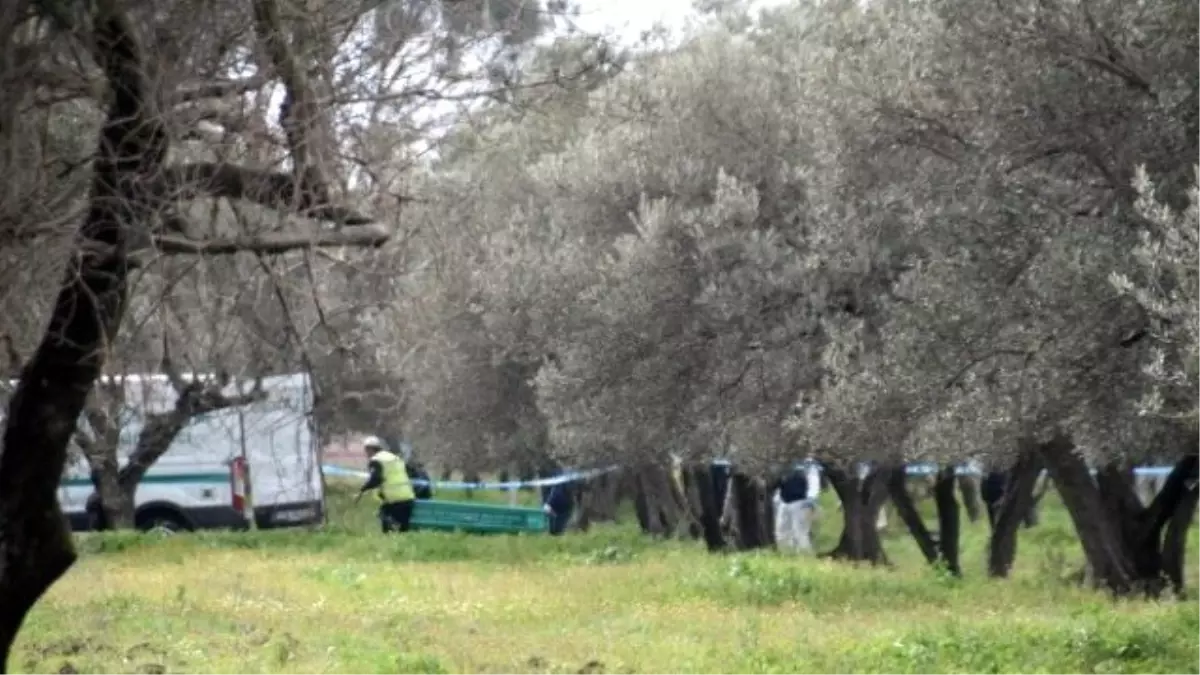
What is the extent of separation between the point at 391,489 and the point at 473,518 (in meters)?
1.80

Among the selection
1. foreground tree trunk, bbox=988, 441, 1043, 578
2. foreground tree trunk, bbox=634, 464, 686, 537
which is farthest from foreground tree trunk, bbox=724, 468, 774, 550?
foreground tree trunk, bbox=988, 441, 1043, 578

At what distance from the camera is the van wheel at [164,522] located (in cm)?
3253

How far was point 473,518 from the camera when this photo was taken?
3070 centimetres

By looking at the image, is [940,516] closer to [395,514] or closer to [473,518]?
[473,518]

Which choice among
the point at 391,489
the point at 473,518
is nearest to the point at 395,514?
the point at 391,489

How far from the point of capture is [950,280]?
1297 cm

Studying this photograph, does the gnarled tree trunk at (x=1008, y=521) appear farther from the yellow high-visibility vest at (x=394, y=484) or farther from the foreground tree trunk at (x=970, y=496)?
the foreground tree trunk at (x=970, y=496)

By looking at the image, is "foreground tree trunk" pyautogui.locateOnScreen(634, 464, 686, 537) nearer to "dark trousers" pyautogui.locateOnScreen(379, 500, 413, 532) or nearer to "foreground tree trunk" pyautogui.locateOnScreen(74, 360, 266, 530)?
"dark trousers" pyautogui.locateOnScreen(379, 500, 413, 532)

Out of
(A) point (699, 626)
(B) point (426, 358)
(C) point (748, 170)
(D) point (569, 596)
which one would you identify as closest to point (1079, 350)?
(A) point (699, 626)

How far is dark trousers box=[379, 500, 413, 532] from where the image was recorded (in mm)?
29578

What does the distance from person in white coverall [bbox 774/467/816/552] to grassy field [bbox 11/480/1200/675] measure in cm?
540

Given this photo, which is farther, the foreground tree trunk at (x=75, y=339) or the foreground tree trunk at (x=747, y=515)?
the foreground tree trunk at (x=747, y=515)

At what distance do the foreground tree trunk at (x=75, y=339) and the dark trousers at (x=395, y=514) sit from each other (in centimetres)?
2080

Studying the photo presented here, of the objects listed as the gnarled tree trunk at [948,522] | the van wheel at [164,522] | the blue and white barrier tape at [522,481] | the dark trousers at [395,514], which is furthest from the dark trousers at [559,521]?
the gnarled tree trunk at [948,522]
